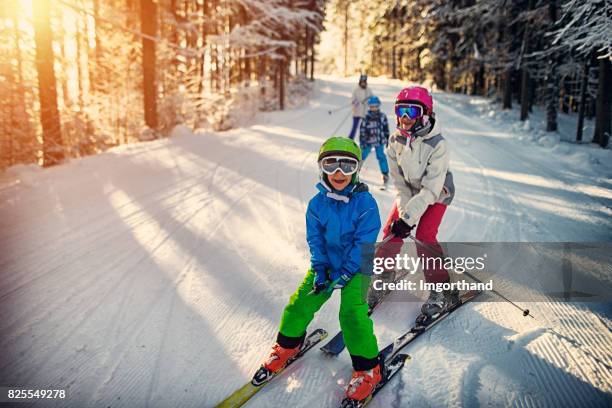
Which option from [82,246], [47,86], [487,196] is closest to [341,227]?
[82,246]

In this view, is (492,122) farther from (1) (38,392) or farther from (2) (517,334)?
(1) (38,392)

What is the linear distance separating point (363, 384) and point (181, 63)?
2053cm

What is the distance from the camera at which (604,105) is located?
36.6 ft

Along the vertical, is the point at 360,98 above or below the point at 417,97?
above

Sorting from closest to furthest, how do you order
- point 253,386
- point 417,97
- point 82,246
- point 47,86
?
1. point 253,386
2. point 417,97
3. point 82,246
4. point 47,86

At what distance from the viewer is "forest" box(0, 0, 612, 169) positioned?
30.8 ft

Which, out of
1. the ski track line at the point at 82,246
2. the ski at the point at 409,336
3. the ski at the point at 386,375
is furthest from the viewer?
the ski track line at the point at 82,246

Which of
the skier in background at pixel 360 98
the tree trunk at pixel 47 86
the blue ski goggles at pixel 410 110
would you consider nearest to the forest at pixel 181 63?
the tree trunk at pixel 47 86

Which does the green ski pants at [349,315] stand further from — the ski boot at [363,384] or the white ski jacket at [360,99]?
the white ski jacket at [360,99]

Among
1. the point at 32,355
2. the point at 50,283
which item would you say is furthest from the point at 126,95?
the point at 32,355

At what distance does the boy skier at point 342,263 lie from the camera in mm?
2783

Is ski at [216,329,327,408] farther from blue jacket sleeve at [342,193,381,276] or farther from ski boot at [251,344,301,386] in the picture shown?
blue jacket sleeve at [342,193,381,276]

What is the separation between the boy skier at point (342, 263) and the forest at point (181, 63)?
793 cm

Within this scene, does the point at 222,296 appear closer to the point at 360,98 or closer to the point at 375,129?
the point at 375,129
